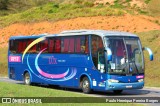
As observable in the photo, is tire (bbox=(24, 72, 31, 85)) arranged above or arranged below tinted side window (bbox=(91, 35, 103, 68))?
below

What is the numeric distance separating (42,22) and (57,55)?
3218cm

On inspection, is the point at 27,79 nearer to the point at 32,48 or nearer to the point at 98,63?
the point at 32,48

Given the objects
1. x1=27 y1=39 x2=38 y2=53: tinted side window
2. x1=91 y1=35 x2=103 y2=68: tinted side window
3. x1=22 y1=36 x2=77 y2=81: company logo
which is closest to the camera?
x1=91 y1=35 x2=103 y2=68: tinted side window

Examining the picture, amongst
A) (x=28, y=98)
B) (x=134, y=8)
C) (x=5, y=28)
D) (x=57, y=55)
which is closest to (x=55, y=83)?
(x=57, y=55)

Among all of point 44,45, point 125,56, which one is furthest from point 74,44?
point 125,56

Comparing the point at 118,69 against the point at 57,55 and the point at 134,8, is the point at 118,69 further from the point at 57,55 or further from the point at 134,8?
the point at 134,8

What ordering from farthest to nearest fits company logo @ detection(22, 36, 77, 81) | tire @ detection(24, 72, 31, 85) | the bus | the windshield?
A: tire @ detection(24, 72, 31, 85) → company logo @ detection(22, 36, 77, 81) → the bus → the windshield

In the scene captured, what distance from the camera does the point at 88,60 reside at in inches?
882

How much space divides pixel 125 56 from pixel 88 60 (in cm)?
205

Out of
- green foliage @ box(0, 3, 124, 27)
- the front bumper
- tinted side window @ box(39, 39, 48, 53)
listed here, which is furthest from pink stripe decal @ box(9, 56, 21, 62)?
green foliage @ box(0, 3, 124, 27)

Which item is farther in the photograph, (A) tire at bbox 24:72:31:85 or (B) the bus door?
(A) tire at bbox 24:72:31:85

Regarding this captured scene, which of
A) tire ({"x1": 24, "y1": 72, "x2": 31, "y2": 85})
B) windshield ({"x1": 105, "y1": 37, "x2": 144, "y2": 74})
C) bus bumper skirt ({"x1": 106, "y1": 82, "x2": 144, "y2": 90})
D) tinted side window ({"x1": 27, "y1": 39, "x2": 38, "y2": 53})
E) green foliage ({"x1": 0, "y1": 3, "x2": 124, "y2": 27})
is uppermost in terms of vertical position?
green foliage ({"x1": 0, "y1": 3, "x2": 124, "y2": 27})

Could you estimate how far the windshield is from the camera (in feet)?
69.6

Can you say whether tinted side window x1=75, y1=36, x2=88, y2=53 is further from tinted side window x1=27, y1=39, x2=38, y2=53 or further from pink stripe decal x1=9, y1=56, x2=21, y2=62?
pink stripe decal x1=9, y1=56, x2=21, y2=62
